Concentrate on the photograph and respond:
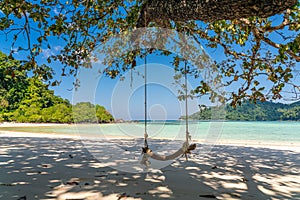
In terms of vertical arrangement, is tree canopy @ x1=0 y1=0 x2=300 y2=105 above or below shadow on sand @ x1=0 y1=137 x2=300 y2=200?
above

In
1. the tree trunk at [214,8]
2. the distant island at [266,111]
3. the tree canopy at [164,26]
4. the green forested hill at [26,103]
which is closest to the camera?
the tree trunk at [214,8]

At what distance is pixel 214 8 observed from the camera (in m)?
1.26

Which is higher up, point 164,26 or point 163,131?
point 164,26

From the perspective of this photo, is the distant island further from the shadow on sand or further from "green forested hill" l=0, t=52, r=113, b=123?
"green forested hill" l=0, t=52, r=113, b=123

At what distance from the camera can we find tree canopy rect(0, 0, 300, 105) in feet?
5.85

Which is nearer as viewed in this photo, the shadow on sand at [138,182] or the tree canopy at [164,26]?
the shadow on sand at [138,182]

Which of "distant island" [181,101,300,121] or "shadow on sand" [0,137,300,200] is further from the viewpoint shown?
"distant island" [181,101,300,121]

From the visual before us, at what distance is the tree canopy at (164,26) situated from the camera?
1.78 metres

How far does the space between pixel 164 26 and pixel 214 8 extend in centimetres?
99

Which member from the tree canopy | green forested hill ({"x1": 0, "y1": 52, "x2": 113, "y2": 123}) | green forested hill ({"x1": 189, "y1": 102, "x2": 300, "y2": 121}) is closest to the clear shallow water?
green forested hill ({"x1": 189, "y1": 102, "x2": 300, "y2": 121})

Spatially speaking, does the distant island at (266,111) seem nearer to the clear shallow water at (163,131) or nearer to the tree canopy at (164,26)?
the clear shallow water at (163,131)

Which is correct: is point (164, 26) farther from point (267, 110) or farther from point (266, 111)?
point (266, 111)

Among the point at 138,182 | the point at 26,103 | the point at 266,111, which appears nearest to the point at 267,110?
the point at 266,111

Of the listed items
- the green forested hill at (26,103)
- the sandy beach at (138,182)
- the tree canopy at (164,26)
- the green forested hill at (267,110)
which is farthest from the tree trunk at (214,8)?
the green forested hill at (26,103)
